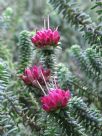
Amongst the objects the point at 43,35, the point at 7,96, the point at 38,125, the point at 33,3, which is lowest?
the point at 38,125

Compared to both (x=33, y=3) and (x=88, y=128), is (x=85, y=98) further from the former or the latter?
(x=33, y=3)

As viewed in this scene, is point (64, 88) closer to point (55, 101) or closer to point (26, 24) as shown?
point (55, 101)

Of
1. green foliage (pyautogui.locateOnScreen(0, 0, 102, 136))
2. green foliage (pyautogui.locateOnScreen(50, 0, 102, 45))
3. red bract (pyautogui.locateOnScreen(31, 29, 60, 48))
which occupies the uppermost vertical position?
green foliage (pyautogui.locateOnScreen(50, 0, 102, 45))

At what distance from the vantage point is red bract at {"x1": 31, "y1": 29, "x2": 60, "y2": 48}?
1.43m

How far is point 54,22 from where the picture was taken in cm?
329

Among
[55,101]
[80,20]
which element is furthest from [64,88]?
[55,101]

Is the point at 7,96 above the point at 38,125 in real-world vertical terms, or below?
above

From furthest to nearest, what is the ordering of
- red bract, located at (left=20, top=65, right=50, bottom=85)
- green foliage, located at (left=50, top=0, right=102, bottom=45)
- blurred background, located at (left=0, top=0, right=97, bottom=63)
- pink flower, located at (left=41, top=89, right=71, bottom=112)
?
blurred background, located at (left=0, top=0, right=97, bottom=63) → green foliage, located at (left=50, top=0, right=102, bottom=45) → red bract, located at (left=20, top=65, right=50, bottom=85) → pink flower, located at (left=41, top=89, right=71, bottom=112)

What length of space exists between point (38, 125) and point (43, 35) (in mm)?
349

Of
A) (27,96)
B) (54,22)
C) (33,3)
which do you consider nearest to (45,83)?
(27,96)

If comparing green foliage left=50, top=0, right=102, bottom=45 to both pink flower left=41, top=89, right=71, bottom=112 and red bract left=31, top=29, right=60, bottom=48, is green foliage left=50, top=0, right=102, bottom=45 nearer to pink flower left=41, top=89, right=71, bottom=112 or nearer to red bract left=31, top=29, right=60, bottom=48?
red bract left=31, top=29, right=60, bottom=48

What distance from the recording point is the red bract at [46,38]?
143cm

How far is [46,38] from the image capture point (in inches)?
56.4

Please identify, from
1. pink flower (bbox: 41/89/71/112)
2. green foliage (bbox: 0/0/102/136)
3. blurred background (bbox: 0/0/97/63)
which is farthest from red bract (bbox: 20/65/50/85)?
blurred background (bbox: 0/0/97/63)
